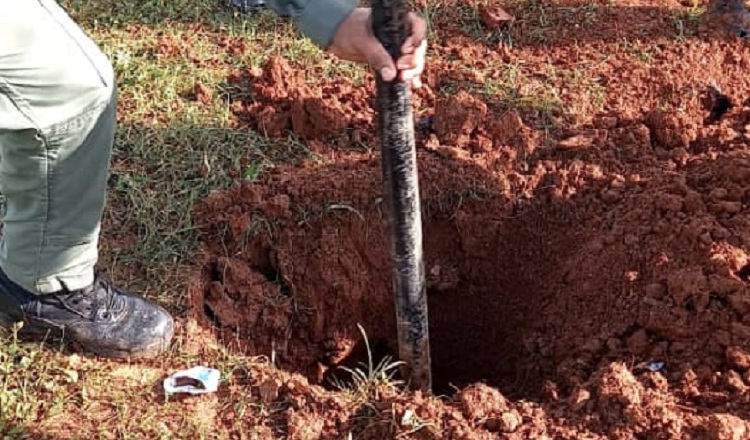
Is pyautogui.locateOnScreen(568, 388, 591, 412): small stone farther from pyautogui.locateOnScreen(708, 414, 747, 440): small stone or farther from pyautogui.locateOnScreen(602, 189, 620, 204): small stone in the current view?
pyautogui.locateOnScreen(602, 189, 620, 204): small stone

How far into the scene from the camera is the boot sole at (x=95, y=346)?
3.00 meters

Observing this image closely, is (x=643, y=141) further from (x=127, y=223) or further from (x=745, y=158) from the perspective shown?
(x=127, y=223)

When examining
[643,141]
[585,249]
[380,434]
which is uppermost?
[643,141]

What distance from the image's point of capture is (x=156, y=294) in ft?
10.5

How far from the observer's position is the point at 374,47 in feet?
7.11

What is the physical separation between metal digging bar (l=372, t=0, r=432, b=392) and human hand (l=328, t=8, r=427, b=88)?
0.06ft

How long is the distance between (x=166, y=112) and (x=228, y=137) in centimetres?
32

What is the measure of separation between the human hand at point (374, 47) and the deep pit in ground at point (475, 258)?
1.20 metres

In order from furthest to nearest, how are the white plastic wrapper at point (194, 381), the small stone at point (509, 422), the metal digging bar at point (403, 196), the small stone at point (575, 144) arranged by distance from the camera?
the small stone at point (575, 144) < the white plastic wrapper at point (194, 381) < the small stone at point (509, 422) < the metal digging bar at point (403, 196)

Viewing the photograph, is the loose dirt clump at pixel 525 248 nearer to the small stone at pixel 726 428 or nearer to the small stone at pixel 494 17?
the small stone at pixel 726 428

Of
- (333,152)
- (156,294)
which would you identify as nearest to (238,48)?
(333,152)

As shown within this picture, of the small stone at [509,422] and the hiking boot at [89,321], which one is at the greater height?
the small stone at [509,422]

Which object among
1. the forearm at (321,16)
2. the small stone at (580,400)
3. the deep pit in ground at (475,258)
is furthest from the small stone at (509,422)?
the forearm at (321,16)

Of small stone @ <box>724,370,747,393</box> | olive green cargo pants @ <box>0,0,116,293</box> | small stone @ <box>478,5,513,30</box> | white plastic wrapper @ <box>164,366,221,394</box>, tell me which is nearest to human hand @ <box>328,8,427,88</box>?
olive green cargo pants @ <box>0,0,116,293</box>
